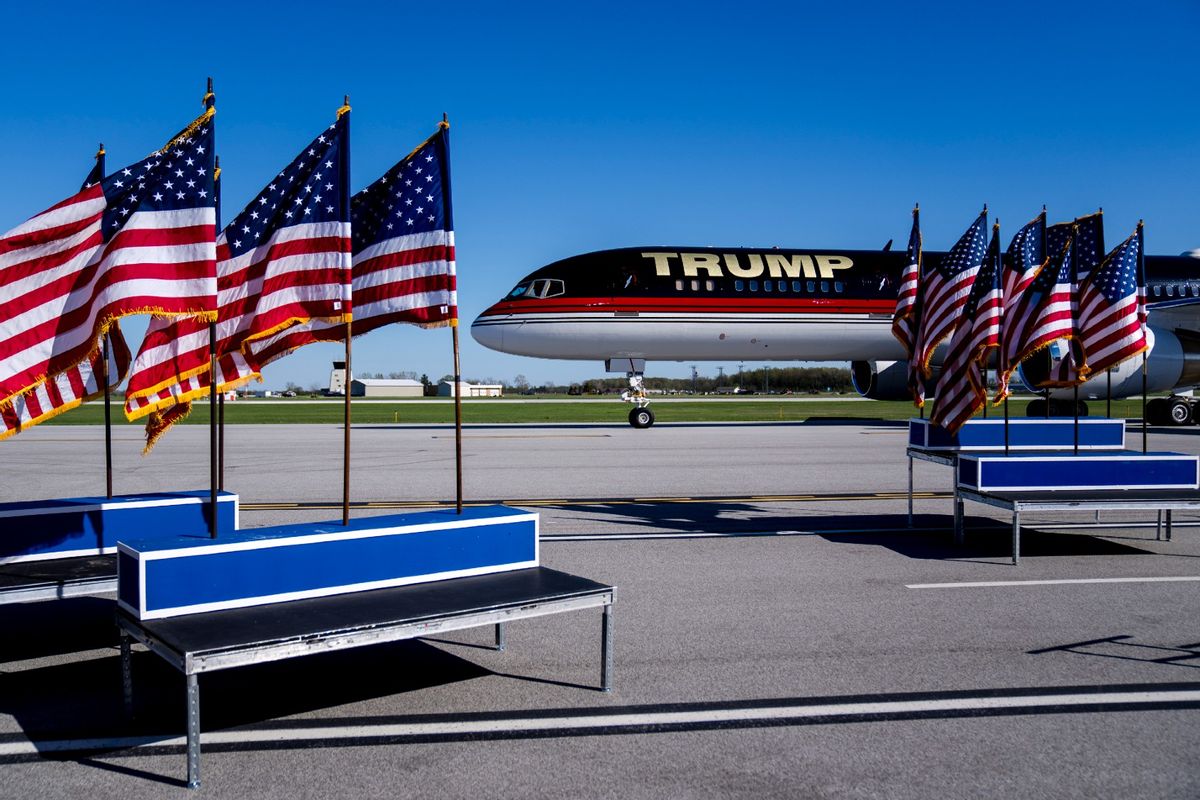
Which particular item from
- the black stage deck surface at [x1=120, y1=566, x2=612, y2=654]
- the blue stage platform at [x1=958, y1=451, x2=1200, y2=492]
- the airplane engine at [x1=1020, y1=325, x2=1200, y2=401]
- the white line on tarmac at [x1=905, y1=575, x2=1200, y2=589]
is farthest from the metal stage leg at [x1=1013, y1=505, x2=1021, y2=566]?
the airplane engine at [x1=1020, y1=325, x2=1200, y2=401]

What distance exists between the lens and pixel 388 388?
14212 cm

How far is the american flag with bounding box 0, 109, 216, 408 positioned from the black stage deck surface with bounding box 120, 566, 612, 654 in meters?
1.68

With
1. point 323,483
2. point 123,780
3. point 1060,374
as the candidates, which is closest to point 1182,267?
point 1060,374

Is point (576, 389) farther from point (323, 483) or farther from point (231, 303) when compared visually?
point (231, 303)

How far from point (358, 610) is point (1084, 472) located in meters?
8.31

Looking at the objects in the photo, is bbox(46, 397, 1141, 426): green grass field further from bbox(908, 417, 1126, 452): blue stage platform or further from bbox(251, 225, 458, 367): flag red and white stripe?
bbox(251, 225, 458, 367): flag red and white stripe

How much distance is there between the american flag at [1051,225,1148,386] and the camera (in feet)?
36.6

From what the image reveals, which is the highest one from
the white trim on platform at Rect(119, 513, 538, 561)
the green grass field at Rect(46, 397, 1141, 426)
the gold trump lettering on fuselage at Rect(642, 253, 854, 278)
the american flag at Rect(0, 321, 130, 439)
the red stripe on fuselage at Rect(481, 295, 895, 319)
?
the gold trump lettering on fuselage at Rect(642, 253, 854, 278)

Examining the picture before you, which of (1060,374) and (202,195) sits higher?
(202,195)

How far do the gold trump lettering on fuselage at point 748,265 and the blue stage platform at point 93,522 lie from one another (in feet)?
76.1

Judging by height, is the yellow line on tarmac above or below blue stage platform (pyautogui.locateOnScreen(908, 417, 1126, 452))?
below

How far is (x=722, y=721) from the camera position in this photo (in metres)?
5.08

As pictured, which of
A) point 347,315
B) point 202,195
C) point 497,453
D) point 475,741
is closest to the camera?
point 475,741

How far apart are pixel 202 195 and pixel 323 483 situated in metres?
11.1
